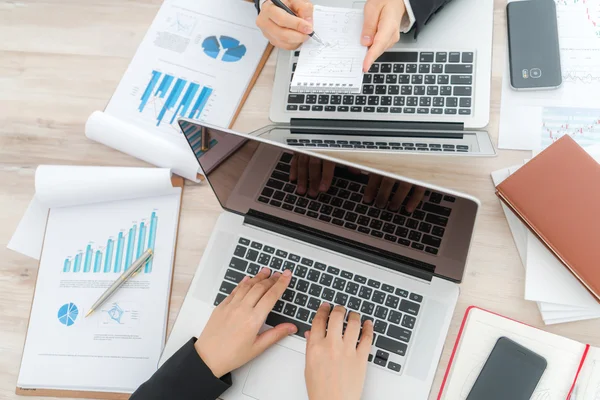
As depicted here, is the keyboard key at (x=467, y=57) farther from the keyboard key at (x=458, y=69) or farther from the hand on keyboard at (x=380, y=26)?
the hand on keyboard at (x=380, y=26)

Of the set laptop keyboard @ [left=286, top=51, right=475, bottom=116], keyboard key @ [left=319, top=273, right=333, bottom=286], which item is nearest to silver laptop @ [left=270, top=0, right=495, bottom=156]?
laptop keyboard @ [left=286, top=51, right=475, bottom=116]

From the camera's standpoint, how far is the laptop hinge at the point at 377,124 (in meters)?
0.89

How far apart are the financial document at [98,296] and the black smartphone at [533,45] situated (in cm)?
61

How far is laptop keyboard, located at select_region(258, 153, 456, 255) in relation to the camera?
2.32ft

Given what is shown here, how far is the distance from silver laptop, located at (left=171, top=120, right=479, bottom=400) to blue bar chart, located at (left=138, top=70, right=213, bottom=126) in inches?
8.0

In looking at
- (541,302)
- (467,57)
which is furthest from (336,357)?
(467,57)

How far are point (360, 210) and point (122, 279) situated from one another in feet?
1.40

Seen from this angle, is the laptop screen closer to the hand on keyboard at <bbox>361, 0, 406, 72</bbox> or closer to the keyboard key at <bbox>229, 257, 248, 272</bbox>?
the keyboard key at <bbox>229, 257, 248, 272</bbox>

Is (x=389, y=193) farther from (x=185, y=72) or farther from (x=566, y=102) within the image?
(x=185, y=72)

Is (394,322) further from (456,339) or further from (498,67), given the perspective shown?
(498,67)

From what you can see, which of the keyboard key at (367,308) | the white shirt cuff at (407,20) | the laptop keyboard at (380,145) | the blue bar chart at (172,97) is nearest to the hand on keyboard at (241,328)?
the keyboard key at (367,308)

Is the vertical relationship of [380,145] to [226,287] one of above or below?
above

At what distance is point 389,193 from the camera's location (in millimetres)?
706

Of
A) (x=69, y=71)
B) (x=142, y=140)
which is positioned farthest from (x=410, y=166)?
(x=69, y=71)
